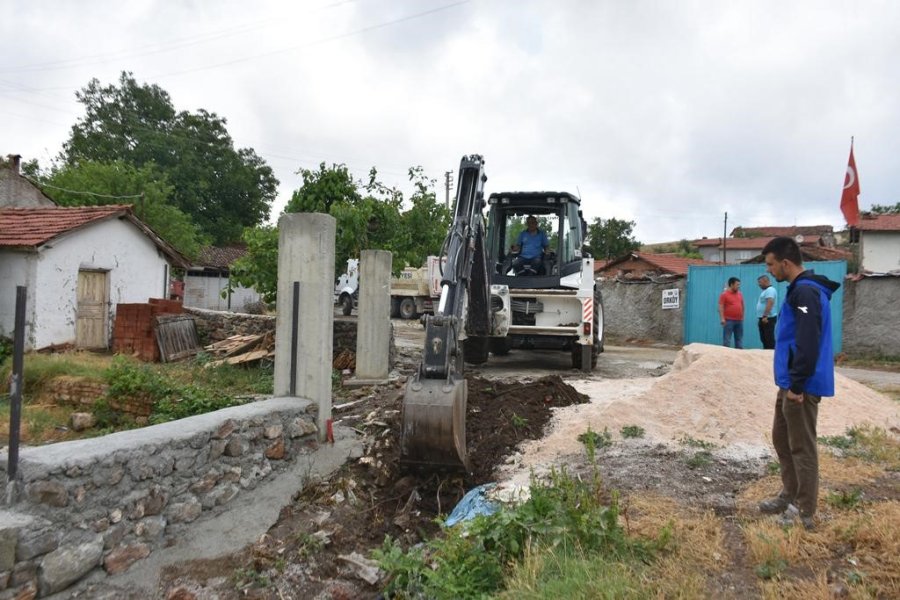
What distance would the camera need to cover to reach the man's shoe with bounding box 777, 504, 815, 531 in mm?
3777

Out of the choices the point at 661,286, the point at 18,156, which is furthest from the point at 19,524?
the point at 18,156

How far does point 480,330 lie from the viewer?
28.6 ft

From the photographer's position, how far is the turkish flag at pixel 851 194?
18047 mm

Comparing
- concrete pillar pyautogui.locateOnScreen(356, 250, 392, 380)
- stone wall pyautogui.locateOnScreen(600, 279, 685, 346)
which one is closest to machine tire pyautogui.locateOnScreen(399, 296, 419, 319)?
stone wall pyautogui.locateOnScreen(600, 279, 685, 346)

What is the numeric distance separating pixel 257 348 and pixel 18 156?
49.5ft

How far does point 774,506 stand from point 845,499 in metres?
0.49

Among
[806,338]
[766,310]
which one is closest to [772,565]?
[806,338]

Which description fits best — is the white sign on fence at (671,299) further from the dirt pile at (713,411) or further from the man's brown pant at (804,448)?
the man's brown pant at (804,448)

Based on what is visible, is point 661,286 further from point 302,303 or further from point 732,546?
point 732,546

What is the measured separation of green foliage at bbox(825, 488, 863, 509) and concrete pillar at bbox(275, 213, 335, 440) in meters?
4.32

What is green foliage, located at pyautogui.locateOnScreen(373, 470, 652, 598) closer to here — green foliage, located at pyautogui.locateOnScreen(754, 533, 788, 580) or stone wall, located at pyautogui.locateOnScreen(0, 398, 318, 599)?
green foliage, located at pyautogui.locateOnScreen(754, 533, 788, 580)

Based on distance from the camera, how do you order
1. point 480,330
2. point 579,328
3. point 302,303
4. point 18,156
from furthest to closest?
point 18,156 → point 579,328 → point 480,330 → point 302,303

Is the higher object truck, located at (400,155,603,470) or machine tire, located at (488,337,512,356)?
truck, located at (400,155,603,470)

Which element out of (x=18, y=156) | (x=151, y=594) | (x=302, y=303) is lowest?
(x=151, y=594)
